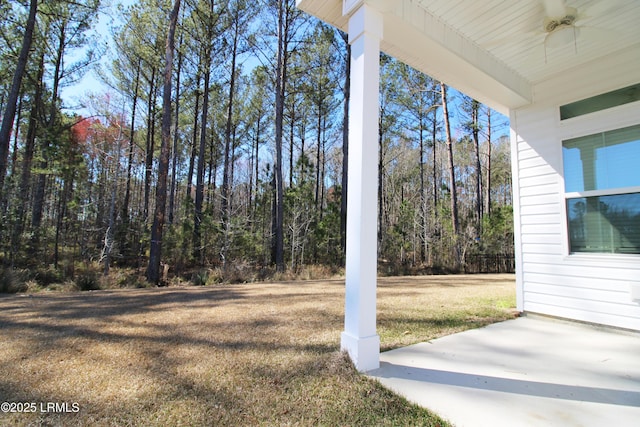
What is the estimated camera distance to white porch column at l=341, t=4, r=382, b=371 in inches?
77.4

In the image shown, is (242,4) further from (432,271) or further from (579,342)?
(579,342)

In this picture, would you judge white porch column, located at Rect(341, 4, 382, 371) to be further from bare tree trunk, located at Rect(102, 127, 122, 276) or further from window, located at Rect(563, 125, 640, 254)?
bare tree trunk, located at Rect(102, 127, 122, 276)

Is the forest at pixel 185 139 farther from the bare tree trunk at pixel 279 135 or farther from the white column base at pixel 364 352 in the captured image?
the white column base at pixel 364 352

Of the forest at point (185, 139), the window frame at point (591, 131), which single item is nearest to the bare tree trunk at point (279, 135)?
the forest at point (185, 139)

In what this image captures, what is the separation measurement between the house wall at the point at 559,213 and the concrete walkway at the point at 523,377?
1.29ft

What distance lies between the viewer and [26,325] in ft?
9.52

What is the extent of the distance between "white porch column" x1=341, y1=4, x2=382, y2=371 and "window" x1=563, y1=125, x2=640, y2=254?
8.72ft

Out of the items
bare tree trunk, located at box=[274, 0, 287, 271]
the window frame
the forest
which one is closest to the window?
the window frame

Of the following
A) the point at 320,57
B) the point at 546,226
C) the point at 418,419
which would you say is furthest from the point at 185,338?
the point at 320,57

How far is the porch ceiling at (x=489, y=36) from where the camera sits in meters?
2.40

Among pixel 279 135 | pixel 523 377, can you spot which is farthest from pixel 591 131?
pixel 279 135

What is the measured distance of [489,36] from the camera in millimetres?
2783

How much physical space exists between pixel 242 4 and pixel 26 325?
39.7 ft

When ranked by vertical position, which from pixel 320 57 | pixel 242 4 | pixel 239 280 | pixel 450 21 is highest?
pixel 242 4
